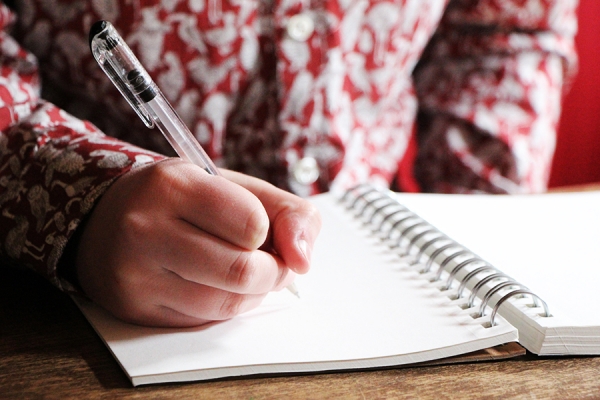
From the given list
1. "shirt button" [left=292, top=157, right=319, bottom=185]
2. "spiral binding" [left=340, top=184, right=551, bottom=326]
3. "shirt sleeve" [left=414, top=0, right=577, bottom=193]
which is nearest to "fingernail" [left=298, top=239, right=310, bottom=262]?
"spiral binding" [left=340, top=184, right=551, bottom=326]

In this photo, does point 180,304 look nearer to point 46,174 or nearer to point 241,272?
point 241,272

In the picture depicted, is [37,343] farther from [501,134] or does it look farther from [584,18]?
[584,18]

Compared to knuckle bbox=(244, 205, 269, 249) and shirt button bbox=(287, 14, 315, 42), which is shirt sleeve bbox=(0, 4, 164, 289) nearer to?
knuckle bbox=(244, 205, 269, 249)

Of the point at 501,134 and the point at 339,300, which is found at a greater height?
the point at 339,300

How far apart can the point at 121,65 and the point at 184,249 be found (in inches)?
5.0

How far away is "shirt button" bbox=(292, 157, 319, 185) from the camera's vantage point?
798 millimetres

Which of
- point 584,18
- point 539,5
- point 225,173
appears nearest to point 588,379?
point 225,173

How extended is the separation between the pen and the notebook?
1.9 inches

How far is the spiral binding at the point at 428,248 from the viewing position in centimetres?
42

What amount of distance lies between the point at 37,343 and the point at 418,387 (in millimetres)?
238

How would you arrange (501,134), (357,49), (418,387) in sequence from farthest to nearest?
Answer: (501,134) < (357,49) < (418,387)

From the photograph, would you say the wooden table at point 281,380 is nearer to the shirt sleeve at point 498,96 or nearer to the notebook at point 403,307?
the notebook at point 403,307

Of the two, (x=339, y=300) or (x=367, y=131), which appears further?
(x=367, y=131)

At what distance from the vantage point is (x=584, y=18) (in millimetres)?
1421
